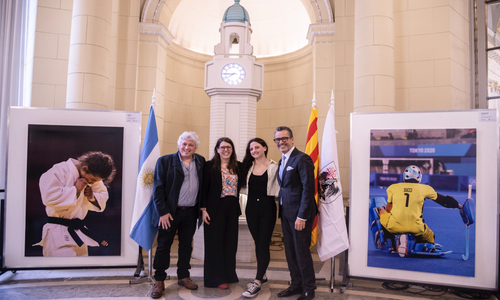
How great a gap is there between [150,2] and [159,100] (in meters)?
1.43

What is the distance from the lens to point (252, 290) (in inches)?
120

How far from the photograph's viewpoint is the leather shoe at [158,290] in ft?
9.78

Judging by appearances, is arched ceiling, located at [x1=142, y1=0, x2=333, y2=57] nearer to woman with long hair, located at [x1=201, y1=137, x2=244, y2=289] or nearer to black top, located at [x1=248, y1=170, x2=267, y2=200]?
woman with long hair, located at [x1=201, y1=137, x2=244, y2=289]

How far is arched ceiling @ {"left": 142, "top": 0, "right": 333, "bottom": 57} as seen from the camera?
6195mm

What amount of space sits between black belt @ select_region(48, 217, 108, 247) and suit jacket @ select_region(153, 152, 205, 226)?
794mm

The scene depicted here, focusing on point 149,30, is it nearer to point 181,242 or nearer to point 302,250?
point 181,242

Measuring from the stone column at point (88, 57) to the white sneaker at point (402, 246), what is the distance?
354cm

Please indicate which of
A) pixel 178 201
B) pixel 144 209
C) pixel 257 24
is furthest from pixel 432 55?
pixel 144 209

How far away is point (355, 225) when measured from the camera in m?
3.30

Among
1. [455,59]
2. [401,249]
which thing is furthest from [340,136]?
[401,249]

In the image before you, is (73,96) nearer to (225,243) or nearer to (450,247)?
(225,243)

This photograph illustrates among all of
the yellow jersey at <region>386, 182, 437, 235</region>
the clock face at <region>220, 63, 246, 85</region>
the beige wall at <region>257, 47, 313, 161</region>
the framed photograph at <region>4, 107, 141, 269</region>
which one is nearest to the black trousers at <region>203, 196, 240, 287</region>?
the framed photograph at <region>4, 107, 141, 269</region>

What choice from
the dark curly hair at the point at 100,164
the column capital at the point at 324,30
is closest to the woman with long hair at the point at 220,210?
the dark curly hair at the point at 100,164

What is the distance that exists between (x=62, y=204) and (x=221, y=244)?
1522 millimetres
